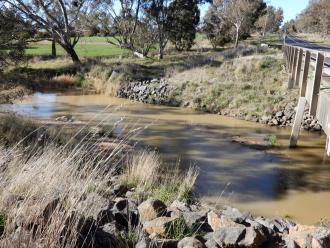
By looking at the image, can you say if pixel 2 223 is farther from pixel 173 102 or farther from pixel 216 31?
pixel 216 31

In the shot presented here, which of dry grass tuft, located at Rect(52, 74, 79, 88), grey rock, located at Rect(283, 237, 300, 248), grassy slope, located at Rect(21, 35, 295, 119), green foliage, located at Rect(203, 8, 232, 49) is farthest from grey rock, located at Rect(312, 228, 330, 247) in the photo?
green foliage, located at Rect(203, 8, 232, 49)

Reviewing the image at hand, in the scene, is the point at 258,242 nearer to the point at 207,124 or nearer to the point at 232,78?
the point at 207,124

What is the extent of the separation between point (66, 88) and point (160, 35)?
34.1 feet

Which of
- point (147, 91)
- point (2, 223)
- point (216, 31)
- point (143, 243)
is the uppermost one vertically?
point (216, 31)

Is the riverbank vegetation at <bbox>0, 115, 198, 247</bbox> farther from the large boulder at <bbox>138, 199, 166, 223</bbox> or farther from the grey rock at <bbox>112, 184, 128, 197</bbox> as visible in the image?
the grey rock at <bbox>112, 184, 128, 197</bbox>

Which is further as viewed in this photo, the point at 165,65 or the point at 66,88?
the point at 165,65

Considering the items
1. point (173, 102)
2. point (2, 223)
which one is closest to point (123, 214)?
point (2, 223)

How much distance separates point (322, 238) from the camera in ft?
16.1

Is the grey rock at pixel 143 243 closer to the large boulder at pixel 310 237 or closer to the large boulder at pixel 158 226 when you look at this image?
the large boulder at pixel 158 226

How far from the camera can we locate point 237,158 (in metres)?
13.8

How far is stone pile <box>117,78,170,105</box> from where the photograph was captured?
24812 mm

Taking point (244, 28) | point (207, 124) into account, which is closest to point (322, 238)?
point (207, 124)

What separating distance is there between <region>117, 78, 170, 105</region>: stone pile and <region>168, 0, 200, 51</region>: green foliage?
38.8 ft

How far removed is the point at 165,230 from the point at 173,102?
1938 centimetres
